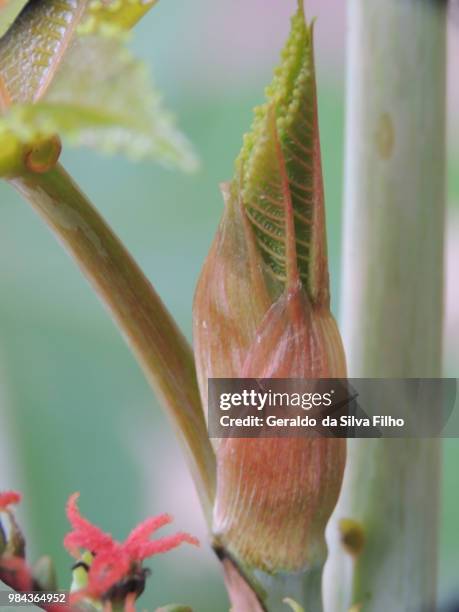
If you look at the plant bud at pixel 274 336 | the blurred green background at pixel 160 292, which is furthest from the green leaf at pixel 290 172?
the blurred green background at pixel 160 292

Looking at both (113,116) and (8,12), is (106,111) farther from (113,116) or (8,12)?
(8,12)

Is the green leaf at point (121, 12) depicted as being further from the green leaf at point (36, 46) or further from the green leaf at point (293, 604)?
the green leaf at point (293, 604)

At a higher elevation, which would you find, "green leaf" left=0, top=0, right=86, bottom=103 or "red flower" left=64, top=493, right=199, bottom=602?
"green leaf" left=0, top=0, right=86, bottom=103

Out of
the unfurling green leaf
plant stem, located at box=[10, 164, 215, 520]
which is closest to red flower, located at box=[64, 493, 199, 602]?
plant stem, located at box=[10, 164, 215, 520]

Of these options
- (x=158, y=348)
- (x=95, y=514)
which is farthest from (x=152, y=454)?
(x=158, y=348)

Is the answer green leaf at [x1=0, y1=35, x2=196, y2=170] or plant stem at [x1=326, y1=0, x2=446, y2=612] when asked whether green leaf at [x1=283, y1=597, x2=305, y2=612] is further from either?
green leaf at [x1=0, y1=35, x2=196, y2=170]

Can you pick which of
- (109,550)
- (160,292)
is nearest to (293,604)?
(109,550)

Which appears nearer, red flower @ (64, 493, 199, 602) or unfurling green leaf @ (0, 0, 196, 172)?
unfurling green leaf @ (0, 0, 196, 172)
